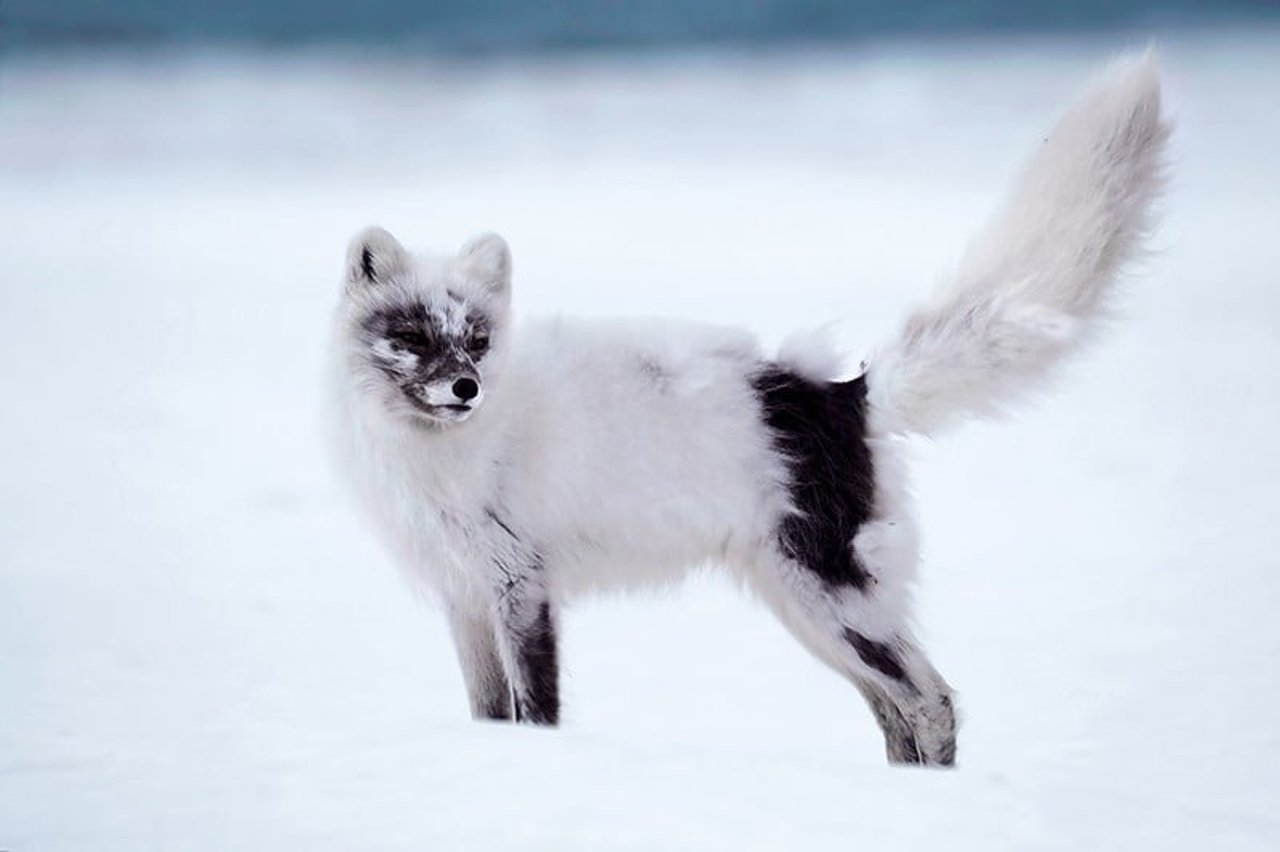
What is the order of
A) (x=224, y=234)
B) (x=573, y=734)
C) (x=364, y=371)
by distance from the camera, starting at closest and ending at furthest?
(x=573, y=734) → (x=364, y=371) → (x=224, y=234)

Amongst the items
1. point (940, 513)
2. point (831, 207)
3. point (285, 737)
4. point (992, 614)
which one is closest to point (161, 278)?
point (831, 207)

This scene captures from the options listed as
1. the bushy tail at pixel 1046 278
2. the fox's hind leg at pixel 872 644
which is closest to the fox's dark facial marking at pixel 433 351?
the fox's hind leg at pixel 872 644

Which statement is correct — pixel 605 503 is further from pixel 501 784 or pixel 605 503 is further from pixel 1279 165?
pixel 1279 165

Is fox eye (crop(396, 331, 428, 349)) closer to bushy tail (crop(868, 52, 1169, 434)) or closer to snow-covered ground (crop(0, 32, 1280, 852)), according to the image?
snow-covered ground (crop(0, 32, 1280, 852))

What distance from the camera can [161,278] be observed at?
11992mm

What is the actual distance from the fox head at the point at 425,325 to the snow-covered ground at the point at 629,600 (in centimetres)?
25

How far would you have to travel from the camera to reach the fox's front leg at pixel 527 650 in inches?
123

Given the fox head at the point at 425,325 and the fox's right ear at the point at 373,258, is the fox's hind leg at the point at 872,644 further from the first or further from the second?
the fox's right ear at the point at 373,258

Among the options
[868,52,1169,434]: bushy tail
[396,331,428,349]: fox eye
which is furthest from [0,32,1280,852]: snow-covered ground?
[396,331,428,349]: fox eye

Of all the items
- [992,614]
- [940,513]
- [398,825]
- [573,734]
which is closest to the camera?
[398,825]

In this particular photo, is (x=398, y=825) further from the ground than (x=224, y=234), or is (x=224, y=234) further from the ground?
(x=224, y=234)

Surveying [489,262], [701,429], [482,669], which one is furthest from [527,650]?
[489,262]

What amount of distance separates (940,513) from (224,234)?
32.4ft

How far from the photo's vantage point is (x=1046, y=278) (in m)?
3.37
